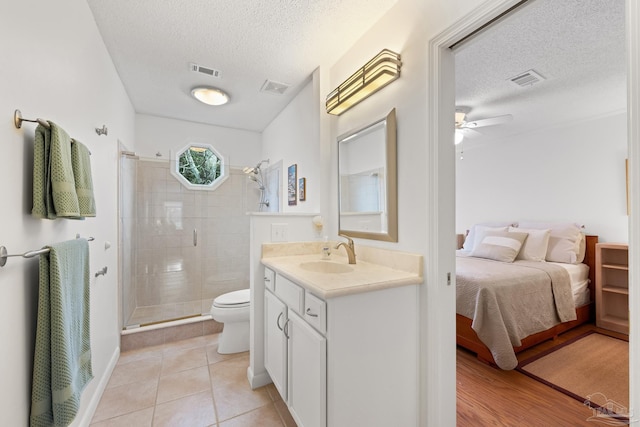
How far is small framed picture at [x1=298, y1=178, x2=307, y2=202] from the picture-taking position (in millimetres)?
2621

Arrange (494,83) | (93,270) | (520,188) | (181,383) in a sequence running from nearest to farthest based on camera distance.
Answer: (93,270)
(181,383)
(494,83)
(520,188)

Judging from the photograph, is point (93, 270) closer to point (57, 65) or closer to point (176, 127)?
point (57, 65)

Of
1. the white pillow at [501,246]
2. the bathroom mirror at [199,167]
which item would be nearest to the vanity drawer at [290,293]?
the bathroom mirror at [199,167]

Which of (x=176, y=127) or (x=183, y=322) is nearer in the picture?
(x=183, y=322)

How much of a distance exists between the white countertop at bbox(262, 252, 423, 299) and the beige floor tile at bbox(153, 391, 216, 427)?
96 centimetres

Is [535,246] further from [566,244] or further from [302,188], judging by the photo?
[302,188]

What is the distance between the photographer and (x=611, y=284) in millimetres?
3047

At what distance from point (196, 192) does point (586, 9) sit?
146 inches

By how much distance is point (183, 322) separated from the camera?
105 inches

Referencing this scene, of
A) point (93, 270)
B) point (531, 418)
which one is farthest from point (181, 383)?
point (531, 418)

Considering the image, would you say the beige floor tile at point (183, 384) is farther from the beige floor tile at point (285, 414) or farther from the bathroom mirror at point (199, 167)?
the bathroom mirror at point (199, 167)

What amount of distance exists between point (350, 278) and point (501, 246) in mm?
2742

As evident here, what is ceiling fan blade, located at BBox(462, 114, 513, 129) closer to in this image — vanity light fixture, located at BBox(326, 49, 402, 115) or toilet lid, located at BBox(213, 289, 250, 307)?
vanity light fixture, located at BBox(326, 49, 402, 115)

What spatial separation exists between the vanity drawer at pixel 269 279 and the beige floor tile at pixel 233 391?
0.73m
